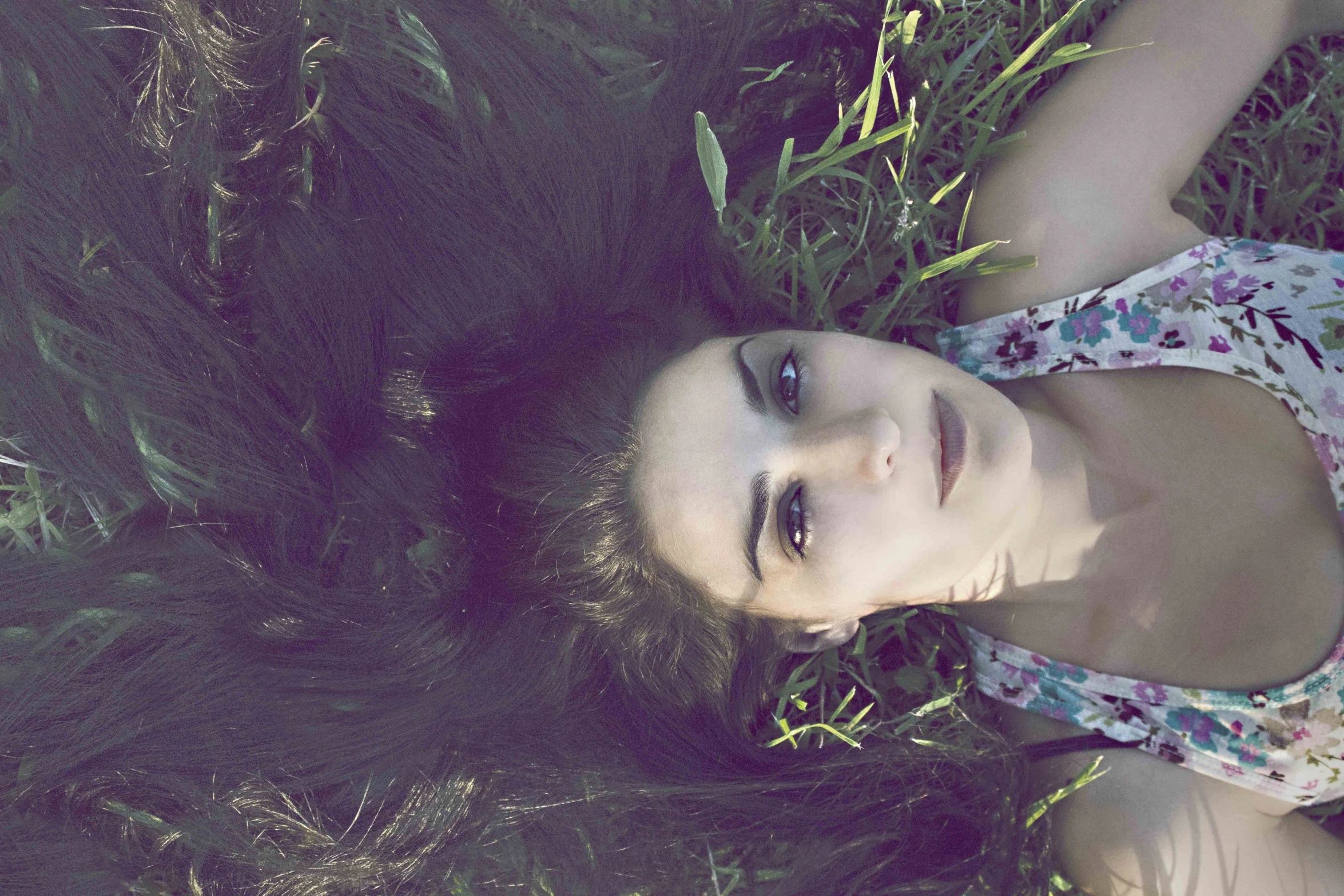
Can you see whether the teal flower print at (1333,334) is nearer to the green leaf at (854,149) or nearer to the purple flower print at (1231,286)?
the purple flower print at (1231,286)

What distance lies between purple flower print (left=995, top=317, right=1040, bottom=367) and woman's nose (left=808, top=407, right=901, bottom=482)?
0.91 metres

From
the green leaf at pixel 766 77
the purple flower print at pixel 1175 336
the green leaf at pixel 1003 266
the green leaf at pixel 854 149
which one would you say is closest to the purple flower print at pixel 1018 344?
the green leaf at pixel 1003 266

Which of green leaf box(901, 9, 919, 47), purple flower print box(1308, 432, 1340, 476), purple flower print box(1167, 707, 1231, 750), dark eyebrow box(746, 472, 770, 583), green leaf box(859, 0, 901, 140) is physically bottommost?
purple flower print box(1167, 707, 1231, 750)

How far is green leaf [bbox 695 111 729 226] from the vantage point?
8.15 ft

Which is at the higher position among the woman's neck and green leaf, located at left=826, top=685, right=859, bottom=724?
the woman's neck

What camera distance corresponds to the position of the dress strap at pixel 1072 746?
255 cm

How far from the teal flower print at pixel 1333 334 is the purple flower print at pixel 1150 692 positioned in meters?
1.05

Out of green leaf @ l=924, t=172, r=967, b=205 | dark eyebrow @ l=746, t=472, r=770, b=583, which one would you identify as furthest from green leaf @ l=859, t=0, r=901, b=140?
dark eyebrow @ l=746, t=472, r=770, b=583

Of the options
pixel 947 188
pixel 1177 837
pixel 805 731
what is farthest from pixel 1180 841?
pixel 947 188

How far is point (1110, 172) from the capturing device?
259 cm

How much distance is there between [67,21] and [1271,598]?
3715 millimetres

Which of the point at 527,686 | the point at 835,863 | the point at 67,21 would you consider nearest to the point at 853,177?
the point at 527,686

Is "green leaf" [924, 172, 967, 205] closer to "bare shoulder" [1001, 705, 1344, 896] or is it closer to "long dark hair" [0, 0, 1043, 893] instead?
"long dark hair" [0, 0, 1043, 893]

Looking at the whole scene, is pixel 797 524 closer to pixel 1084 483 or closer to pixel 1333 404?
pixel 1084 483
